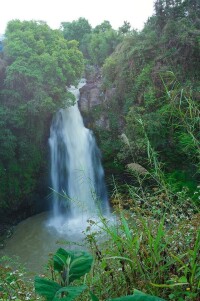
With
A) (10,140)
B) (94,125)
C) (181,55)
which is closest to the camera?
(10,140)

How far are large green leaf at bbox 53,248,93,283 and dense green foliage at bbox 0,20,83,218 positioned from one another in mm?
7459

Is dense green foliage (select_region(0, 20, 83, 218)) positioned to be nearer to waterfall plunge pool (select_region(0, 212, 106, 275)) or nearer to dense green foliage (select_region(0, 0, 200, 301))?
dense green foliage (select_region(0, 0, 200, 301))

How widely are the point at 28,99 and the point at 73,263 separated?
27.4 feet

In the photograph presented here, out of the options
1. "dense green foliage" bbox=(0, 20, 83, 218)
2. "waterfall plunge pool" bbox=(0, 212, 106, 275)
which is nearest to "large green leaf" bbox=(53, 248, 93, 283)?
"waterfall plunge pool" bbox=(0, 212, 106, 275)

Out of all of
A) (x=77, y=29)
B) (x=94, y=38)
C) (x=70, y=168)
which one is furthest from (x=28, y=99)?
(x=77, y=29)

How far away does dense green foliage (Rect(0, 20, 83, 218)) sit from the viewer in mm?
8766

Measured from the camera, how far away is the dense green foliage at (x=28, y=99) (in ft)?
28.8

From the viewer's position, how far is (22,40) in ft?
31.2

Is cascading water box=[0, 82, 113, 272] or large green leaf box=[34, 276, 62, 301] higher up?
large green leaf box=[34, 276, 62, 301]

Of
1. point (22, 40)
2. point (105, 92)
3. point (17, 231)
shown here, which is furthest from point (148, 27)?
point (17, 231)

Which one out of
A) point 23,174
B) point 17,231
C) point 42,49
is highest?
point 42,49

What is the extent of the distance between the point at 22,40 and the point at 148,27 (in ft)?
15.7

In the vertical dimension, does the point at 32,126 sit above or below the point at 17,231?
above

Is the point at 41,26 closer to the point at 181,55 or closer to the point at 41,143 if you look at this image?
the point at 41,143
